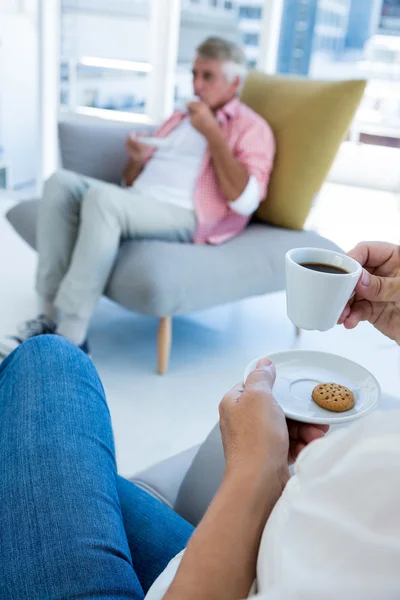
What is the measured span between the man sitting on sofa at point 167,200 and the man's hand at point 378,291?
1.13 m

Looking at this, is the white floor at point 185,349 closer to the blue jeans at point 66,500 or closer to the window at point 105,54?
the blue jeans at point 66,500

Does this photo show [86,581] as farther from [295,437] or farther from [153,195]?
[153,195]

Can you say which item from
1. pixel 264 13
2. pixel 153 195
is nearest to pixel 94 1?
pixel 264 13

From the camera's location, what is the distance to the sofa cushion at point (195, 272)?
1.76 m

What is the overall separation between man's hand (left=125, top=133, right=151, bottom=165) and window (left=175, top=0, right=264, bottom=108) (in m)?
1.10

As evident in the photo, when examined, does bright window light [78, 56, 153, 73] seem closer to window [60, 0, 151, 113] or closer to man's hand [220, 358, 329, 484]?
window [60, 0, 151, 113]

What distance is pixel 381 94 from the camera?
3395mm

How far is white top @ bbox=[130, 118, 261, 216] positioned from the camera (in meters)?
2.01

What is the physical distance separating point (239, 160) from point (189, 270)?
0.42m

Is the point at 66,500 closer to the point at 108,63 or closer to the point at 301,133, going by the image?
the point at 301,133

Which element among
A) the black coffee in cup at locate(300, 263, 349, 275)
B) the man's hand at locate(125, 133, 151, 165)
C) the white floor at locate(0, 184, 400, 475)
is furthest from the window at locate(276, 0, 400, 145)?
the black coffee in cup at locate(300, 263, 349, 275)

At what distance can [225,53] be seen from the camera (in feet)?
6.93

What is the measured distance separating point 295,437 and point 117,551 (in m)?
0.18

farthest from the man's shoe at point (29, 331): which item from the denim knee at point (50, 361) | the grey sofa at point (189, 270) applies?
the denim knee at point (50, 361)
